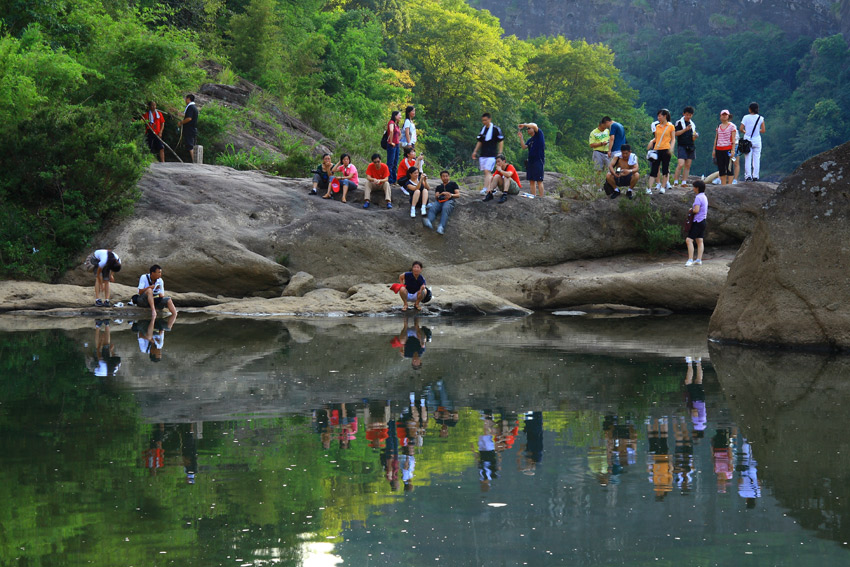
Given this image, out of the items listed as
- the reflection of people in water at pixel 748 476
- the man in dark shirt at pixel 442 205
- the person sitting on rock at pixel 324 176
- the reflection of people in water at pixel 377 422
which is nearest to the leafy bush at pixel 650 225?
the man in dark shirt at pixel 442 205

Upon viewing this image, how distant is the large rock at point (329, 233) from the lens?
67.6 ft

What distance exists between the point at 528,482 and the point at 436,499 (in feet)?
2.22

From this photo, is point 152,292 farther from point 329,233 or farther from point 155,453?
point 155,453

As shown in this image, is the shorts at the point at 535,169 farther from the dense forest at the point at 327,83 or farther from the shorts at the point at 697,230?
the shorts at the point at 697,230

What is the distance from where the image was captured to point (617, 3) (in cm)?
10338

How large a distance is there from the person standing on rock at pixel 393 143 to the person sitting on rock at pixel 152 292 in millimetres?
6920

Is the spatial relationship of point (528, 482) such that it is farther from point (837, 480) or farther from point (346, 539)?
point (837, 480)

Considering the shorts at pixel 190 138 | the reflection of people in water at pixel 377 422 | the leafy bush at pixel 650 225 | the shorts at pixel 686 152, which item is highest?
the shorts at pixel 190 138

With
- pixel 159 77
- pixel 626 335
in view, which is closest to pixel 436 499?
pixel 626 335

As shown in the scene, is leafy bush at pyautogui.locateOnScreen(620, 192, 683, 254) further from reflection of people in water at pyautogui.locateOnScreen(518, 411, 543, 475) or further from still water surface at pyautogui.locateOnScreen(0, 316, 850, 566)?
reflection of people in water at pyautogui.locateOnScreen(518, 411, 543, 475)

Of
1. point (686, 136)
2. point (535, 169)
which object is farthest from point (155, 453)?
point (535, 169)

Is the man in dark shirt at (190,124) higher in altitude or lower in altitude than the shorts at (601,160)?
higher

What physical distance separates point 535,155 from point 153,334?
11227 mm

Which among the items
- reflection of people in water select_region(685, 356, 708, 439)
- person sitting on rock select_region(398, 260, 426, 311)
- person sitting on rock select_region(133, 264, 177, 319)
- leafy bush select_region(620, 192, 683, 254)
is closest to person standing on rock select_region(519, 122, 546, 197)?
leafy bush select_region(620, 192, 683, 254)
